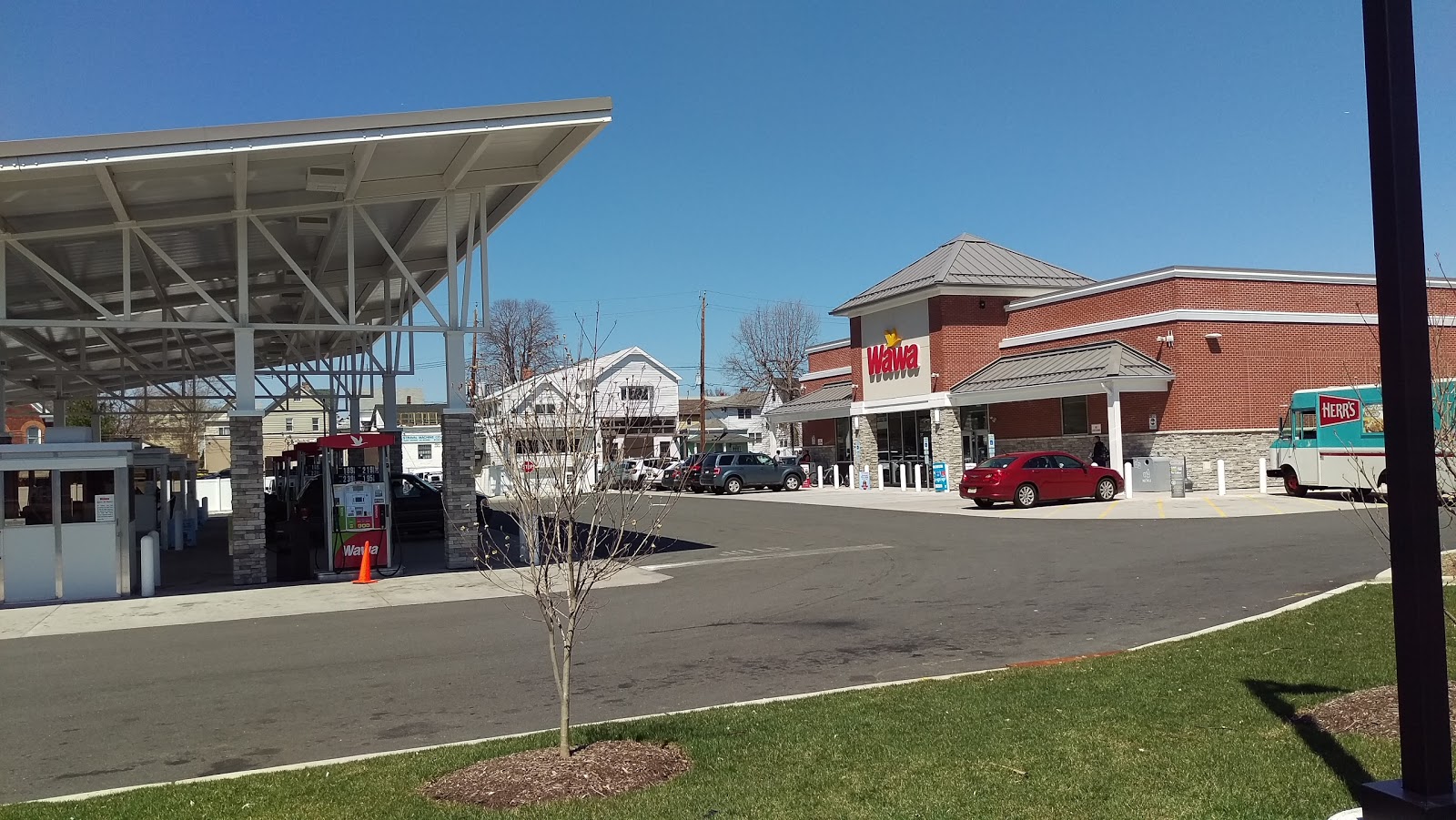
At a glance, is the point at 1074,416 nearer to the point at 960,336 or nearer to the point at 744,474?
the point at 960,336

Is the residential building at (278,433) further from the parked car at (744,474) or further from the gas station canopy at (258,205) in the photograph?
the gas station canopy at (258,205)

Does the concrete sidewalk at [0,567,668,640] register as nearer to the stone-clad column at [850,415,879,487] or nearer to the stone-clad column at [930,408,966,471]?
the stone-clad column at [930,408,966,471]

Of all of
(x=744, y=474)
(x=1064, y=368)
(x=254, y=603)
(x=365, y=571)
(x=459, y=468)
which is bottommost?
(x=254, y=603)

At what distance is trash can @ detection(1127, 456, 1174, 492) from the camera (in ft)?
98.5

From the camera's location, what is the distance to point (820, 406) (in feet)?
151

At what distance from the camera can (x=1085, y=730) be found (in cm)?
660

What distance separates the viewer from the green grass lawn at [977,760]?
539 cm

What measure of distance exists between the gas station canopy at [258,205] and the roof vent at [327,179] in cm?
3

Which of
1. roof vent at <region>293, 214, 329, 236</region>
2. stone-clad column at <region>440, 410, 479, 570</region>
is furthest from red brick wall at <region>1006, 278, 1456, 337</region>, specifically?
roof vent at <region>293, 214, 329, 236</region>

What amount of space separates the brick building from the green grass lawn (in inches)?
936

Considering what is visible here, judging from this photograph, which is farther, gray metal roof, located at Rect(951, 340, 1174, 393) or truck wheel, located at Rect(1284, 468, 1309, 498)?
gray metal roof, located at Rect(951, 340, 1174, 393)

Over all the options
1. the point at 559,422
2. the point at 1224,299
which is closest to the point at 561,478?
the point at 559,422

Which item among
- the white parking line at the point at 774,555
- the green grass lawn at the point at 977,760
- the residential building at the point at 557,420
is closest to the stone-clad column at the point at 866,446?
the white parking line at the point at 774,555

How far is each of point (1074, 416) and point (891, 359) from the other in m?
8.37
